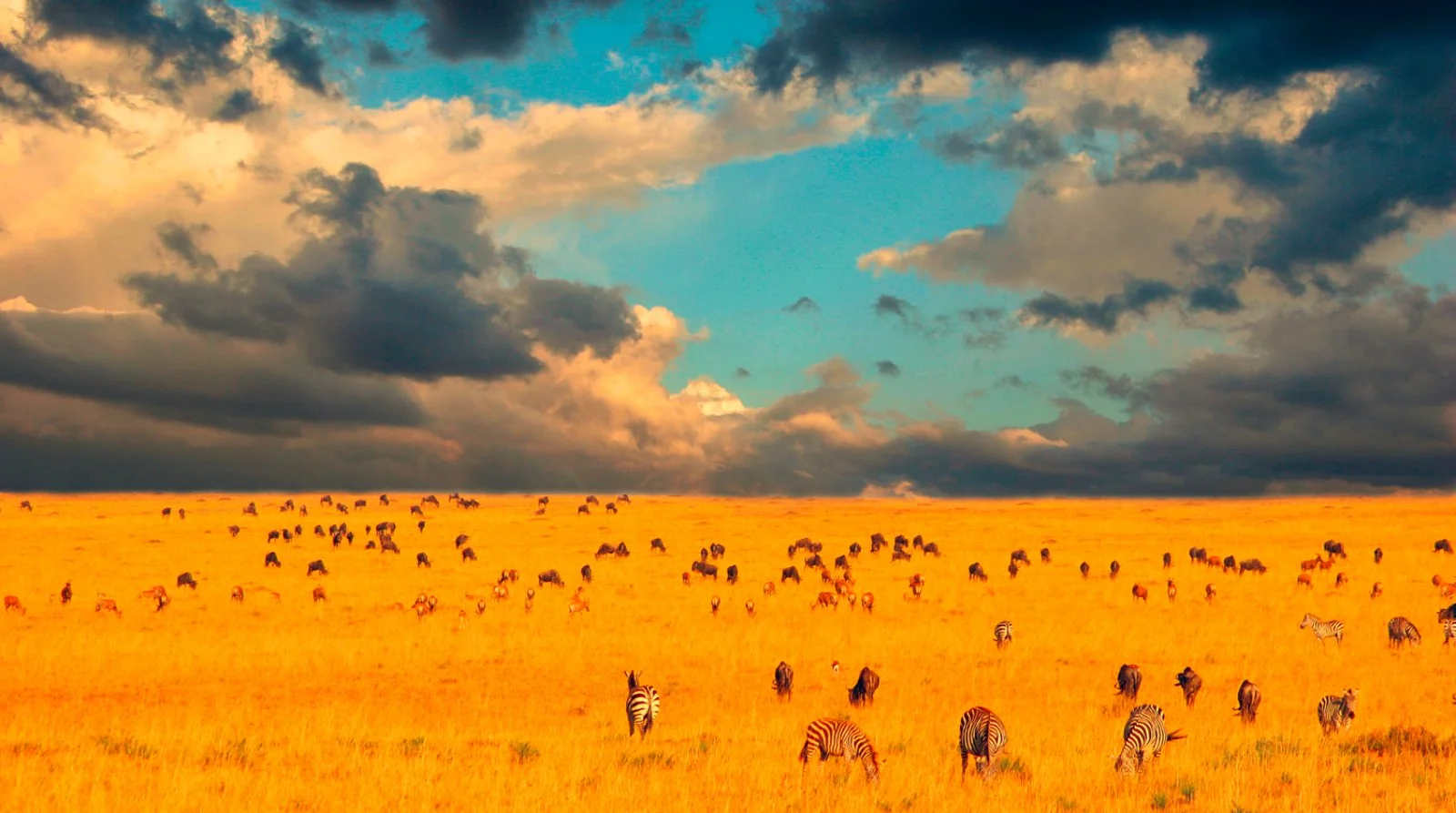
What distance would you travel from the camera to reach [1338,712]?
17.7m

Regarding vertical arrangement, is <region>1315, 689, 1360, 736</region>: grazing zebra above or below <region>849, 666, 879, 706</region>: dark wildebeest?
above

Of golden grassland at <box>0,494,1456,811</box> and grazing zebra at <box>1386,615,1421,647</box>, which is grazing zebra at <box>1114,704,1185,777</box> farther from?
grazing zebra at <box>1386,615,1421,647</box>

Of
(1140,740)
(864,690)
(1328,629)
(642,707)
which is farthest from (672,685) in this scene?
(1328,629)

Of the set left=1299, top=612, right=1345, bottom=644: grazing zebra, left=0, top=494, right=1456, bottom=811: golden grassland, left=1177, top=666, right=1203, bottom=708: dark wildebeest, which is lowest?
left=0, top=494, right=1456, bottom=811: golden grassland

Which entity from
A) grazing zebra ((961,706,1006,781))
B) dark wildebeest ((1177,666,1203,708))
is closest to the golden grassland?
grazing zebra ((961,706,1006,781))

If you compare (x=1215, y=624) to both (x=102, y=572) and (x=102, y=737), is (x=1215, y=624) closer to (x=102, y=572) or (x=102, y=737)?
(x=102, y=737)

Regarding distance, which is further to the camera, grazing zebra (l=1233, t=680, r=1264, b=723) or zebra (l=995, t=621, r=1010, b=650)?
zebra (l=995, t=621, r=1010, b=650)

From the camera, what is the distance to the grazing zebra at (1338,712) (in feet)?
57.9

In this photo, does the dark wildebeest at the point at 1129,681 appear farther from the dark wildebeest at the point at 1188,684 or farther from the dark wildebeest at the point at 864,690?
the dark wildebeest at the point at 864,690

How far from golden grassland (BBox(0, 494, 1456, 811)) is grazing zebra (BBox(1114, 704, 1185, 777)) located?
10.9 inches

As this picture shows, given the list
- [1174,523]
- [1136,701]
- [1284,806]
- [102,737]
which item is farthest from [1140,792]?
[1174,523]

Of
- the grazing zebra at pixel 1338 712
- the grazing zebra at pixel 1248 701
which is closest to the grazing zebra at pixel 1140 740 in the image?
the grazing zebra at pixel 1338 712

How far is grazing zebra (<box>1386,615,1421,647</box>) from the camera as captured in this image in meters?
28.4

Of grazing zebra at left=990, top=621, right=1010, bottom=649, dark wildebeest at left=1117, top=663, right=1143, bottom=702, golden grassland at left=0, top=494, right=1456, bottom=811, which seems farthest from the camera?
grazing zebra at left=990, top=621, right=1010, bottom=649
